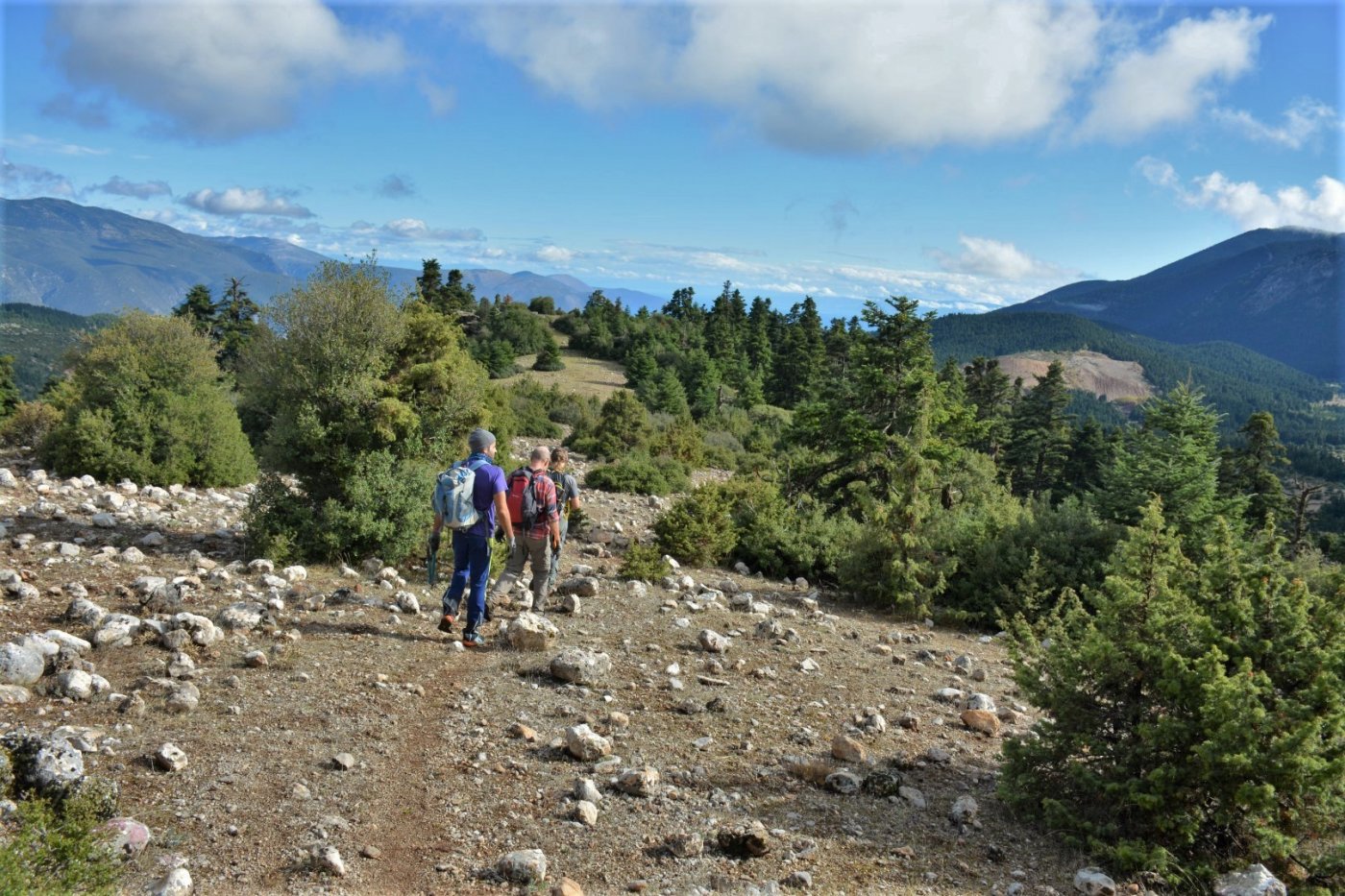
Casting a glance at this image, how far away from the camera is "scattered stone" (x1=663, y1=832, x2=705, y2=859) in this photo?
14.7 ft

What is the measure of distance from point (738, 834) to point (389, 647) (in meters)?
4.15

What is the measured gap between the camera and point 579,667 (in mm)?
6891

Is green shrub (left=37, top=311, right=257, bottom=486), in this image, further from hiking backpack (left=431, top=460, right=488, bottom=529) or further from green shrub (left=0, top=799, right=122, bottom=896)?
green shrub (left=0, top=799, right=122, bottom=896)

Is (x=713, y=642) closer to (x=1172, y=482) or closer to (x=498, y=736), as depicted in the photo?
(x=498, y=736)

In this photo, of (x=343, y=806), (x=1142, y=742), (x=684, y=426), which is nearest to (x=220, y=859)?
(x=343, y=806)

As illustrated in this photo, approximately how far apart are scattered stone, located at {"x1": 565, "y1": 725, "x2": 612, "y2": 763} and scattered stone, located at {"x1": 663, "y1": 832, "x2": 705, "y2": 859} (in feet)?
3.47

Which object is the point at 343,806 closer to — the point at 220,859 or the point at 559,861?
the point at 220,859

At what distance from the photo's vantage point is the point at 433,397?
1136 centimetres

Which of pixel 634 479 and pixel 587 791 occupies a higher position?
pixel 587 791

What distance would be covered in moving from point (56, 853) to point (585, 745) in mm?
2910

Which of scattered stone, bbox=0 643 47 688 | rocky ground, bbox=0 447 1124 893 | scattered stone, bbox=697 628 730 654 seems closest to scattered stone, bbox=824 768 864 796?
rocky ground, bbox=0 447 1124 893

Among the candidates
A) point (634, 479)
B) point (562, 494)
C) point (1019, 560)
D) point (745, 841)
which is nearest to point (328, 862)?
point (745, 841)

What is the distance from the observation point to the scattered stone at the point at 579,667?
6875mm

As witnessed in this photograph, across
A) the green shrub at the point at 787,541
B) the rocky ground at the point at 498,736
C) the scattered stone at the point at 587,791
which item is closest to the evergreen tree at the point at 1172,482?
the green shrub at the point at 787,541
